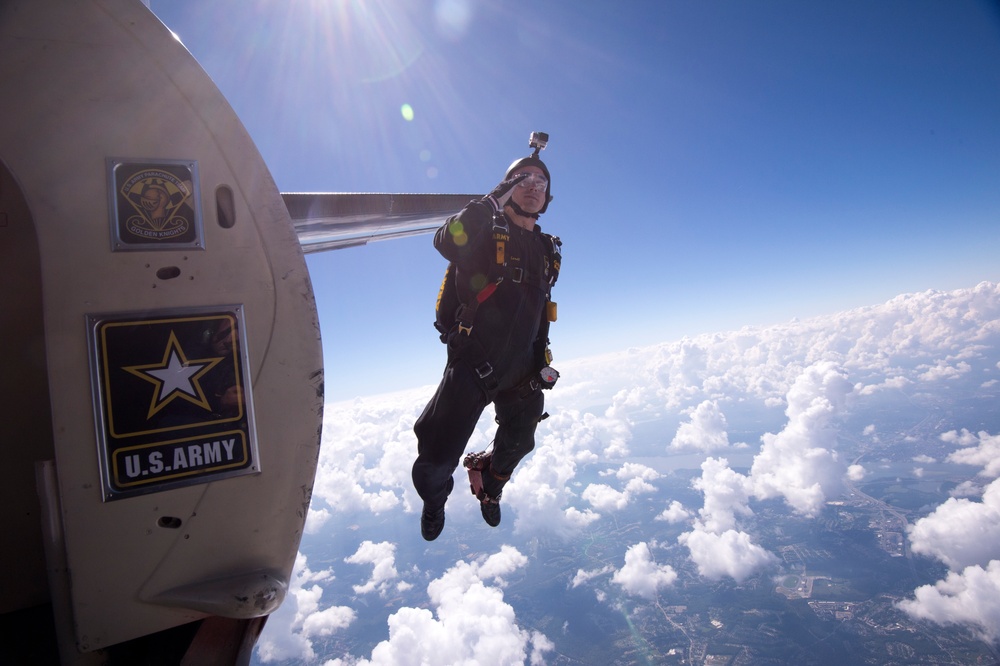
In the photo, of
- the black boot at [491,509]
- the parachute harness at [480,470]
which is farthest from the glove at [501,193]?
the black boot at [491,509]

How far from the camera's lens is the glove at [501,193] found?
2.70m

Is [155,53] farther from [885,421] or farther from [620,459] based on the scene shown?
[885,421]

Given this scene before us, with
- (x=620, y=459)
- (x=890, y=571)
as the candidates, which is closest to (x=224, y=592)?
(x=890, y=571)

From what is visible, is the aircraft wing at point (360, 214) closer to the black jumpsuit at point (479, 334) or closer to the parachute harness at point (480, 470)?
the black jumpsuit at point (479, 334)

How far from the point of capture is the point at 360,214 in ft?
8.57

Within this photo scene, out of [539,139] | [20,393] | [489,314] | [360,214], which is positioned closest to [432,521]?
[489,314]

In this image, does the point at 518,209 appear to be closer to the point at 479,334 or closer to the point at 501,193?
the point at 501,193

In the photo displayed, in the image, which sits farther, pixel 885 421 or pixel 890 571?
pixel 885 421

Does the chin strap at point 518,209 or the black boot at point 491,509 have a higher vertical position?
the chin strap at point 518,209

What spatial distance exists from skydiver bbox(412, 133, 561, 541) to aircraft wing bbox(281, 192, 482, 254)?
38 cm

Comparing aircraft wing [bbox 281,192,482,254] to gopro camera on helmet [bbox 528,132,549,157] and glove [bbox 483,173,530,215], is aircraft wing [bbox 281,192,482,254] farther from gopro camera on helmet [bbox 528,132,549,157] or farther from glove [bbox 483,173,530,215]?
gopro camera on helmet [bbox 528,132,549,157]

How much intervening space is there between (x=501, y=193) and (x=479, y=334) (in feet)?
3.27

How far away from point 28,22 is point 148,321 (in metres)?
0.82

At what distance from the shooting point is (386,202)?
268 centimetres
